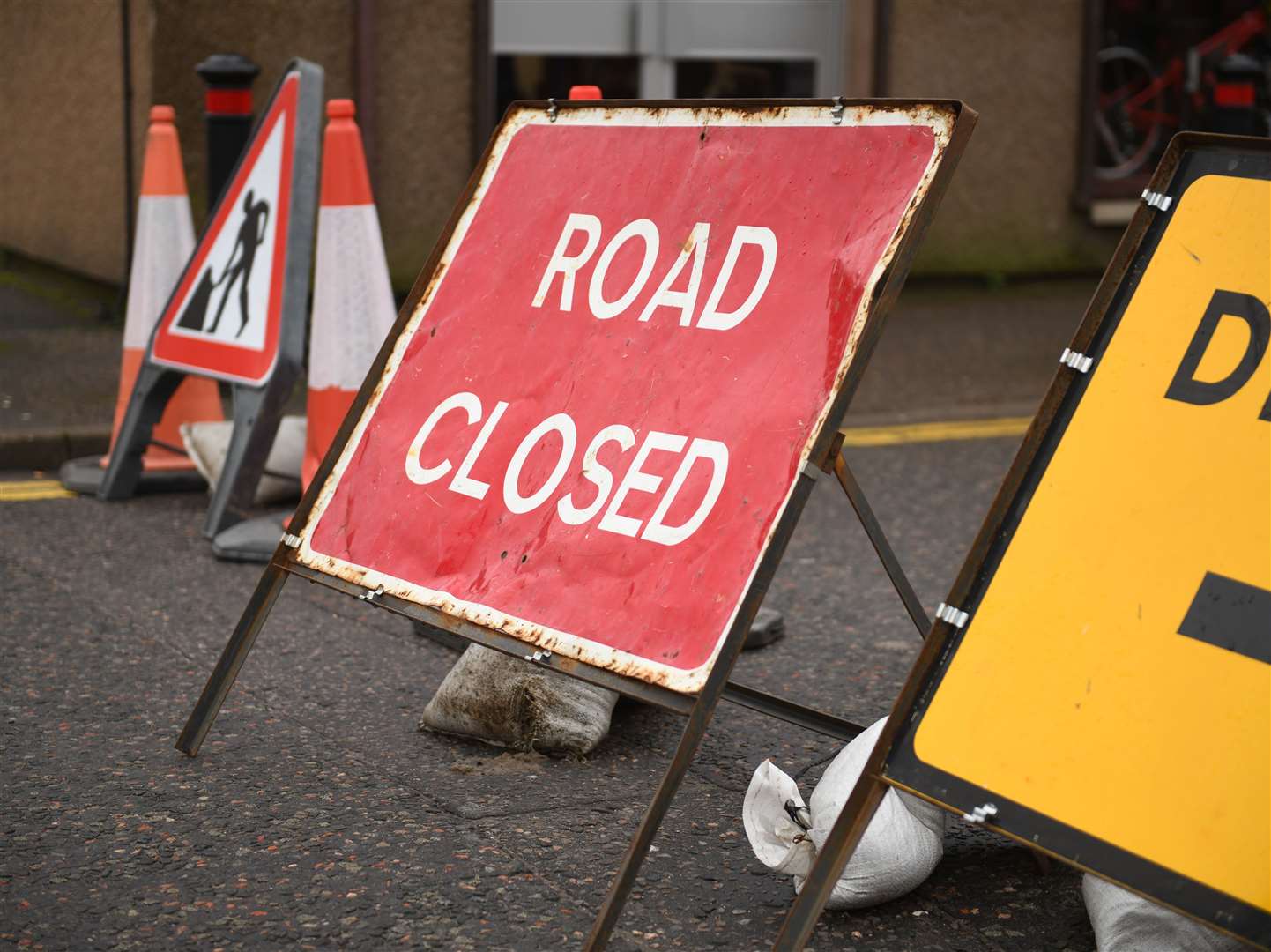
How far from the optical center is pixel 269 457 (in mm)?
4949

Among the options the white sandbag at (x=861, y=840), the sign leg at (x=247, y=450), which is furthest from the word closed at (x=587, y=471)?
the sign leg at (x=247, y=450)

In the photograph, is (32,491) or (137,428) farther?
(32,491)

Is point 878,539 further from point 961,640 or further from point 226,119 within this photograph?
point 226,119

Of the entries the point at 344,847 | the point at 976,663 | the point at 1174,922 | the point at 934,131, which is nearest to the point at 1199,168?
the point at 934,131

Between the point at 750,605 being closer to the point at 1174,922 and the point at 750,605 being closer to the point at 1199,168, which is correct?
the point at 1174,922

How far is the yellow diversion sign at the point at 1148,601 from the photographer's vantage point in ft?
6.45

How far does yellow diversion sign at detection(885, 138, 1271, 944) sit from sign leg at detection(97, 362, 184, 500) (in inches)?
135

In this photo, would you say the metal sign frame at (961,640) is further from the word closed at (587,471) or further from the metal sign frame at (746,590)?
the word closed at (587,471)

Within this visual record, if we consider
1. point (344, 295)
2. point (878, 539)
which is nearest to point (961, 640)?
point (878, 539)

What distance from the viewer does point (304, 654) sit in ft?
12.3

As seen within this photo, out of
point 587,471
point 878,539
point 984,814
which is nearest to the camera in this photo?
point 984,814

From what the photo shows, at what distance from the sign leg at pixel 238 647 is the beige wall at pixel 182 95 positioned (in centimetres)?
540

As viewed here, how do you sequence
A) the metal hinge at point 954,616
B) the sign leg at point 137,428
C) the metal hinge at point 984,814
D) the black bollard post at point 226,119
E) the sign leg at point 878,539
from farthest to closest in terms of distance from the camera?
the black bollard post at point 226,119 < the sign leg at point 137,428 < the sign leg at point 878,539 < the metal hinge at point 954,616 < the metal hinge at point 984,814

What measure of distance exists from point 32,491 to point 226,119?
4.99ft
